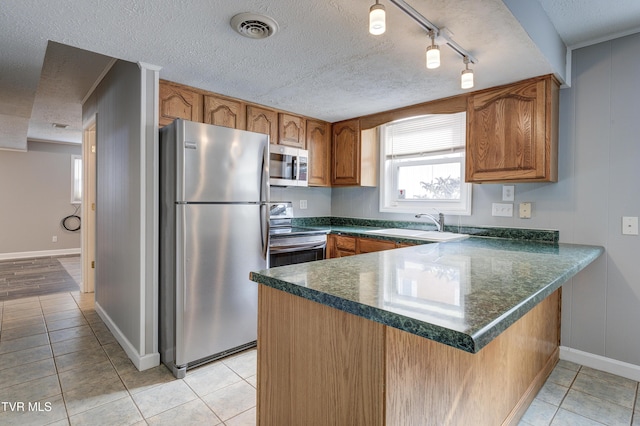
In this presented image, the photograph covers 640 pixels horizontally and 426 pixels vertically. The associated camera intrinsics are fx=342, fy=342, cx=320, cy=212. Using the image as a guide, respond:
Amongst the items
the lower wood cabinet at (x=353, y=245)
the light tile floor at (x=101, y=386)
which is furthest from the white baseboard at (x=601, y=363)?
the light tile floor at (x=101, y=386)

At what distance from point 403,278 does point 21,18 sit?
7.49 ft

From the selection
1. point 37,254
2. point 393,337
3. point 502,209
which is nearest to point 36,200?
point 37,254

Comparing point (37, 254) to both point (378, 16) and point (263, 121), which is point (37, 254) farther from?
point (378, 16)

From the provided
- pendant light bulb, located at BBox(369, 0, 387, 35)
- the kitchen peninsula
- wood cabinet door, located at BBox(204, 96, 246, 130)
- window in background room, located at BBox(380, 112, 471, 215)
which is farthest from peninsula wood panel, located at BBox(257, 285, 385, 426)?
window in background room, located at BBox(380, 112, 471, 215)

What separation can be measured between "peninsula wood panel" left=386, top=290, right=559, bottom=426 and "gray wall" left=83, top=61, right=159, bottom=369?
79.0 inches

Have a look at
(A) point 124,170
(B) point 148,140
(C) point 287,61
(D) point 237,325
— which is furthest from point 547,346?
(A) point 124,170

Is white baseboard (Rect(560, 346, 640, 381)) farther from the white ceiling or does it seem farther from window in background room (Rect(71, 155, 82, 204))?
window in background room (Rect(71, 155, 82, 204))

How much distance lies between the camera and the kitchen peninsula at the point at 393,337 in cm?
91

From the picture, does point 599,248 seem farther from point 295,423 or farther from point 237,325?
point 237,325

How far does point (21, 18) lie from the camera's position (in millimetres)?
1766

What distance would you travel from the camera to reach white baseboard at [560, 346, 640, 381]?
2.23 m

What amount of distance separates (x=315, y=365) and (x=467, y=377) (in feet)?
2.01

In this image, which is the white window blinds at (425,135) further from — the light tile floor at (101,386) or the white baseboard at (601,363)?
the light tile floor at (101,386)

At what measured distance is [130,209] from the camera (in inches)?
100
